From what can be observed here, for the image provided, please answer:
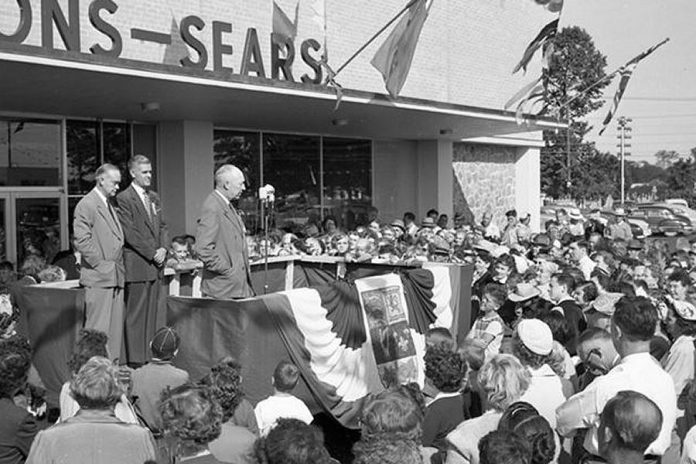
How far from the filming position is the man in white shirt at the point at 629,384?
4.28m

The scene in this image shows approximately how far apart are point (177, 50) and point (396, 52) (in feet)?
12.7

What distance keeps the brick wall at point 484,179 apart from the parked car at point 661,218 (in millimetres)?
12846

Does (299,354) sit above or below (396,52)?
below

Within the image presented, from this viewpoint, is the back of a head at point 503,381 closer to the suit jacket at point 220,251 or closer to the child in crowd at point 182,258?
the suit jacket at point 220,251

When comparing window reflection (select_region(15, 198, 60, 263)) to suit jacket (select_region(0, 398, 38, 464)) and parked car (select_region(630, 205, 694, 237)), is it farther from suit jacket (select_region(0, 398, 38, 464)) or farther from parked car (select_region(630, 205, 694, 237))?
parked car (select_region(630, 205, 694, 237))

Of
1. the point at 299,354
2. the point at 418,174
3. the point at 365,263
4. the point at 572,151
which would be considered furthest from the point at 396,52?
the point at 572,151

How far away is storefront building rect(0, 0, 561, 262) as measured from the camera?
10.8 metres

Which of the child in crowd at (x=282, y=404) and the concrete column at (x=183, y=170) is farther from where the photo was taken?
the concrete column at (x=183, y=170)

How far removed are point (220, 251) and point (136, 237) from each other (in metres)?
0.83

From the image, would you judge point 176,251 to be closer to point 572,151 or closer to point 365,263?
point 365,263

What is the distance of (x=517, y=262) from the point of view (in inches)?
407

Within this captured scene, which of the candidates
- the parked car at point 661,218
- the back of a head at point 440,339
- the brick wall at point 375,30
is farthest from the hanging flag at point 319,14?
the parked car at point 661,218

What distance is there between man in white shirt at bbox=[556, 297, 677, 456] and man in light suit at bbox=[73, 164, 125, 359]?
4351mm

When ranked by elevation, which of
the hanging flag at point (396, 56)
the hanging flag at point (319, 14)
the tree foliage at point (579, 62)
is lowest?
the hanging flag at point (396, 56)
